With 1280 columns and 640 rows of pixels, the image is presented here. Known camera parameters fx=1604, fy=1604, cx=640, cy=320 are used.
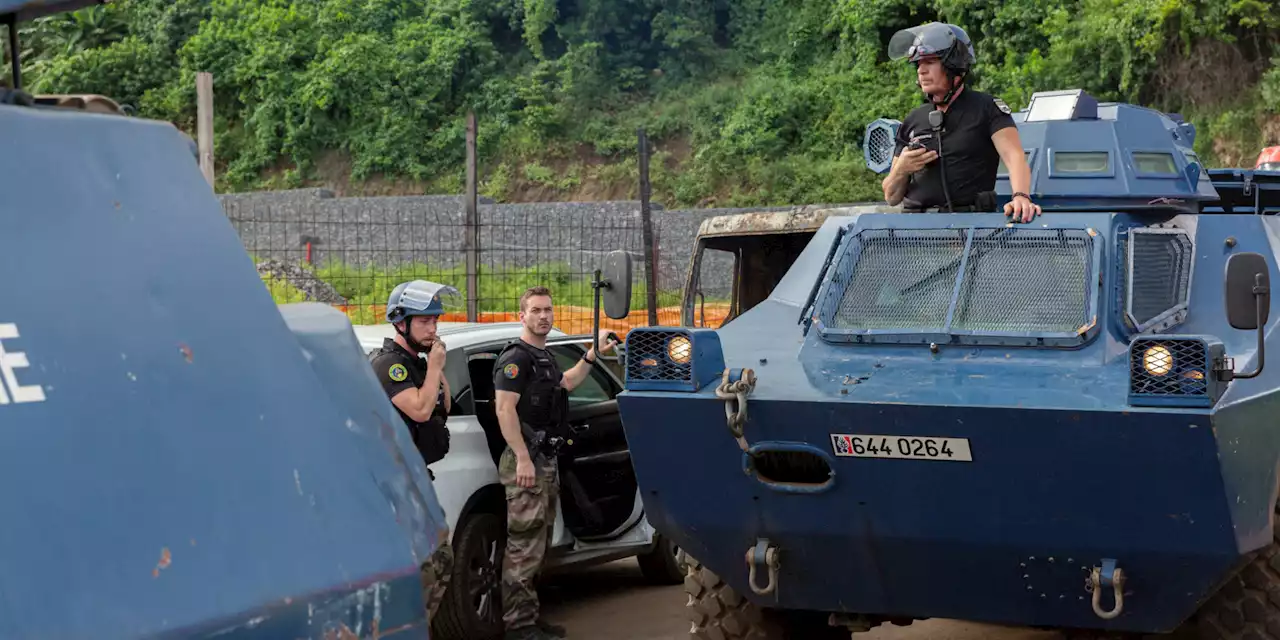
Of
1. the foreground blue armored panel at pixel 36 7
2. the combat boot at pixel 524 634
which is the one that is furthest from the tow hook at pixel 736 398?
the foreground blue armored panel at pixel 36 7

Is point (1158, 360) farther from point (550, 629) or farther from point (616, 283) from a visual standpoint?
point (550, 629)

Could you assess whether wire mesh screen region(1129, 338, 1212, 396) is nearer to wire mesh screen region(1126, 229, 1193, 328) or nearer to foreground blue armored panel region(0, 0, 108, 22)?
wire mesh screen region(1126, 229, 1193, 328)

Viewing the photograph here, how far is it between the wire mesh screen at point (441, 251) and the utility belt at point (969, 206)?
2064mm

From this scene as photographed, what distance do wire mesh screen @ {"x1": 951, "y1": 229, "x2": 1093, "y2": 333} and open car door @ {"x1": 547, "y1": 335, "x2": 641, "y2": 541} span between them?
7.68 feet

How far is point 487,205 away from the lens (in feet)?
106

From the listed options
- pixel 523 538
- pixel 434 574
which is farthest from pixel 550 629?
pixel 434 574

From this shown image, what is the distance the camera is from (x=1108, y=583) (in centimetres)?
537

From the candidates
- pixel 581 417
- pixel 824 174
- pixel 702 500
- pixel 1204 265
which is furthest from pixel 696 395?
pixel 824 174

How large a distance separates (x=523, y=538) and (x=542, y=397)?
2.21ft

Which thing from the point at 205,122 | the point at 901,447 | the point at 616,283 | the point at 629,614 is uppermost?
the point at 205,122

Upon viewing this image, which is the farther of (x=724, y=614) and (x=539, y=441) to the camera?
(x=539, y=441)

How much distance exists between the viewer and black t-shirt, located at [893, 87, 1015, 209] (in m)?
6.83

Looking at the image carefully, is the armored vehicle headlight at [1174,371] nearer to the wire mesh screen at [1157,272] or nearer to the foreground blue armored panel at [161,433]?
the wire mesh screen at [1157,272]

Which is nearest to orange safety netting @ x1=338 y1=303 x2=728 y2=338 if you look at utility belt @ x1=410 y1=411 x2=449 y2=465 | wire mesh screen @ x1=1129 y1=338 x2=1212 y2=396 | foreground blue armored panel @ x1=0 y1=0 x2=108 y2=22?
utility belt @ x1=410 y1=411 x2=449 y2=465
